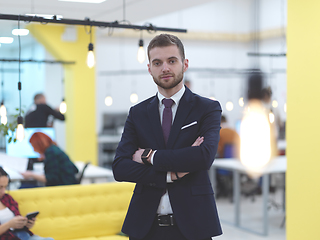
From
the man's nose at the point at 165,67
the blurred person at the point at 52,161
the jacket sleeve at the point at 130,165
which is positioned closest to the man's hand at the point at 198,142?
the jacket sleeve at the point at 130,165

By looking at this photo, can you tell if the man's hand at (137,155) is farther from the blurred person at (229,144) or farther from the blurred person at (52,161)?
the blurred person at (229,144)

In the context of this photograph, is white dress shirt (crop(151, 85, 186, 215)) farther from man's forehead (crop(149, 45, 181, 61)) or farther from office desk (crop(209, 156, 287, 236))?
office desk (crop(209, 156, 287, 236))

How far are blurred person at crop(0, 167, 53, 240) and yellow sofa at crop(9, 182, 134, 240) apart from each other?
0.22 metres

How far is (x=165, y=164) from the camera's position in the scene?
2.07m

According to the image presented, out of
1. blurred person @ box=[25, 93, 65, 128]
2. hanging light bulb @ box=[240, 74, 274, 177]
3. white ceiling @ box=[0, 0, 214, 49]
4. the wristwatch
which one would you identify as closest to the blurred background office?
hanging light bulb @ box=[240, 74, 274, 177]

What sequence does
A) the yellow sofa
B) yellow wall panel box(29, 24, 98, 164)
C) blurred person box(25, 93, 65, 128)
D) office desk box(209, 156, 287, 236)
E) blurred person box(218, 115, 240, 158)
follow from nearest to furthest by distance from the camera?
the yellow sofa → office desk box(209, 156, 287, 236) → blurred person box(25, 93, 65, 128) → blurred person box(218, 115, 240, 158) → yellow wall panel box(29, 24, 98, 164)

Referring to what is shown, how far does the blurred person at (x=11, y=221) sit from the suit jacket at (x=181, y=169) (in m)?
1.84

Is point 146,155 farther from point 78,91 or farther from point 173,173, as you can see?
point 78,91

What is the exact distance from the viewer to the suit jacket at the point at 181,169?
200cm

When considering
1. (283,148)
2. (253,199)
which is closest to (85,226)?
(253,199)

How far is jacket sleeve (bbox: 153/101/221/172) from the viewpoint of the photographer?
2047mm

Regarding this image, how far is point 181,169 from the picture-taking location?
204cm

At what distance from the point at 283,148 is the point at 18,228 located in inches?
249

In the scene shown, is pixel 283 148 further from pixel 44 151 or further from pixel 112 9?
pixel 44 151
